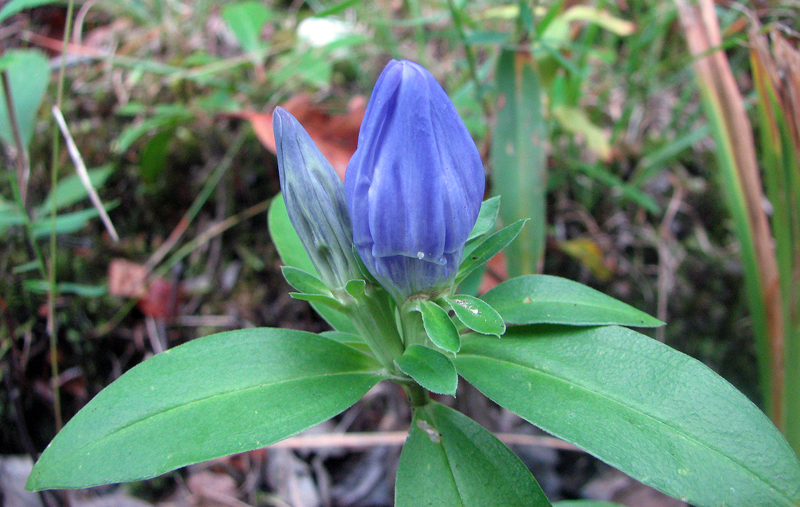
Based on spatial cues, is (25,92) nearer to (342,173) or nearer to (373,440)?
(342,173)

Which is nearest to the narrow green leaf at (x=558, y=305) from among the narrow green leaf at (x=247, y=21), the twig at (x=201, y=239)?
the twig at (x=201, y=239)

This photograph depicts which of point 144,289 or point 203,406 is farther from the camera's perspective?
point 144,289

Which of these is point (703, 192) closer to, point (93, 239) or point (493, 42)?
point (493, 42)

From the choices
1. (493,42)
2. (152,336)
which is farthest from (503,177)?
(152,336)

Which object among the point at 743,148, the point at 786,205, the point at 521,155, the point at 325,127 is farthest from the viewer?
the point at 325,127

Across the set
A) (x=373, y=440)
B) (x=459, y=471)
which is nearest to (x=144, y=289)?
(x=373, y=440)

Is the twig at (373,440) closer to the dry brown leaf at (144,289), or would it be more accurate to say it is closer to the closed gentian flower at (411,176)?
the dry brown leaf at (144,289)
